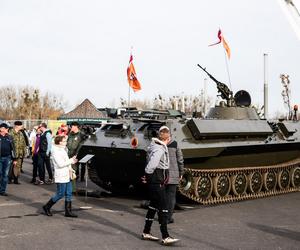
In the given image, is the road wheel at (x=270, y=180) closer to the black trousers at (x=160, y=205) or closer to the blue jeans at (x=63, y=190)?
the blue jeans at (x=63, y=190)

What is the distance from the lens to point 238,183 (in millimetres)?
11867

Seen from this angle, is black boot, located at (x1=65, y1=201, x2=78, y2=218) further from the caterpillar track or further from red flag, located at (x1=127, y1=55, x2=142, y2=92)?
red flag, located at (x1=127, y1=55, x2=142, y2=92)

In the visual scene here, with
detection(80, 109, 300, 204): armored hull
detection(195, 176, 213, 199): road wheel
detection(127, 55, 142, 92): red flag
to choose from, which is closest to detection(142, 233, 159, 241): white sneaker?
detection(80, 109, 300, 204): armored hull

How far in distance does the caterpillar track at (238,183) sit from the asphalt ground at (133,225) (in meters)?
0.37

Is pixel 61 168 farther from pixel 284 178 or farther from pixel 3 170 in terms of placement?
pixel 284 178

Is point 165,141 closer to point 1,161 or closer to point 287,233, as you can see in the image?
point 287,233

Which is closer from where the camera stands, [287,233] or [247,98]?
[287,233]

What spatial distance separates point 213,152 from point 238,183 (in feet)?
4.92

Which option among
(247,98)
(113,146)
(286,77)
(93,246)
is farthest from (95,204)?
(286,77)

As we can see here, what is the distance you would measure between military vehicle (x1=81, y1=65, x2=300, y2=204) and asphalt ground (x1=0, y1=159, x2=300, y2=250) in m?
0.59

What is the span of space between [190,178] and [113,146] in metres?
1.88

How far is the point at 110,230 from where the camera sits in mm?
7773

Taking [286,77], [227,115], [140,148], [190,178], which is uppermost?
[286,77]

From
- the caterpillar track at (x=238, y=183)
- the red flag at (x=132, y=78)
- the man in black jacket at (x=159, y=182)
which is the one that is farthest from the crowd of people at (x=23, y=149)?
the man in black jacket at (x=159, y=182)
